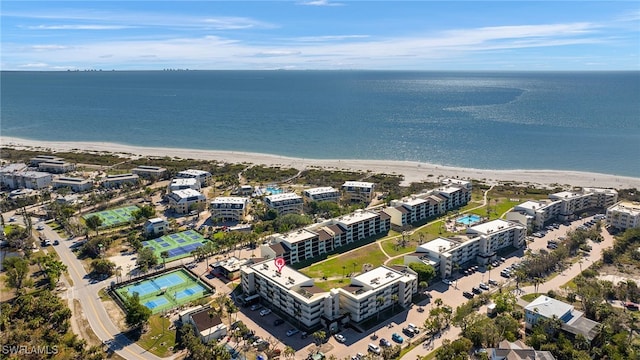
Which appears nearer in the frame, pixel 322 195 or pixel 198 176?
pixel 322 195

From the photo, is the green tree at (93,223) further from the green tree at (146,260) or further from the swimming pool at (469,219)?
the swimming pool at (469,219)

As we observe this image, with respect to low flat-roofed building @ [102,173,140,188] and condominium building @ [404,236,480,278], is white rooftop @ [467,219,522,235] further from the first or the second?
low flat-roofed building @ [102,173,140,188]

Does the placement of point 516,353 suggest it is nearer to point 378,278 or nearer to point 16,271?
point 378,278

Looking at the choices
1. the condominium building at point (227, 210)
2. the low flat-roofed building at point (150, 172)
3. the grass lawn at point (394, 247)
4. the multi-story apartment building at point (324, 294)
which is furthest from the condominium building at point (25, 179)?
the grass lawn at point (394, 247)

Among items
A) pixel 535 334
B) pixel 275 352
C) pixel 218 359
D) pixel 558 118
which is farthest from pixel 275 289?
pixel 558 118

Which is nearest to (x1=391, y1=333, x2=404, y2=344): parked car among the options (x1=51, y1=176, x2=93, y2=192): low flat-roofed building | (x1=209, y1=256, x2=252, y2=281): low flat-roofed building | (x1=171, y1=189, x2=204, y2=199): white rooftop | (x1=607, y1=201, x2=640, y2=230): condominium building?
(x1=209, y1=256, x2=252, y2=281): low flat-roofed building

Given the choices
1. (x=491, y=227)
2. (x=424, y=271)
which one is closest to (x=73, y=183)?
(x=424, y=271)

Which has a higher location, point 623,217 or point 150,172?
point 150,172

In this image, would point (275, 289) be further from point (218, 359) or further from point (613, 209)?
point (613, 209)
